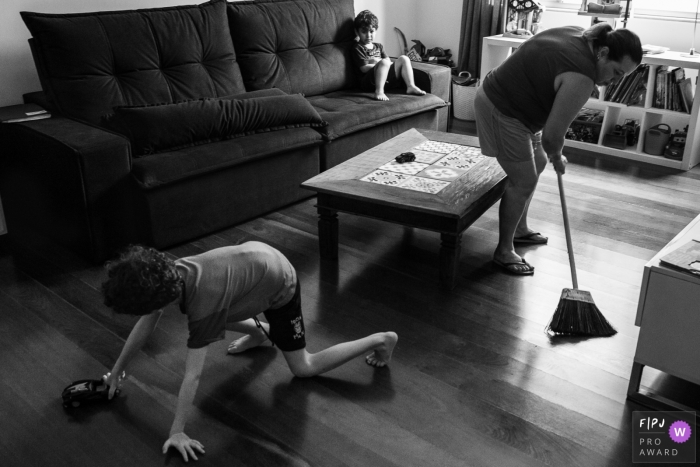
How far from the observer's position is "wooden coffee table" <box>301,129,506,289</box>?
2.72 metres

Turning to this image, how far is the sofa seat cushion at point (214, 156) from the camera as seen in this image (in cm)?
300

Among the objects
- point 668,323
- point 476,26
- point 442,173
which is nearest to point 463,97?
point 476,26

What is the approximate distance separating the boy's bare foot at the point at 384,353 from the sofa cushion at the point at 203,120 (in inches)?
62.0

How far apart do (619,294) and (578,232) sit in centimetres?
66

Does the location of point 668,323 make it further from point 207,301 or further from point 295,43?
point 295,43

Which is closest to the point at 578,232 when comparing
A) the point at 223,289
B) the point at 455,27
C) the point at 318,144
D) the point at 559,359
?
the point at 559,359

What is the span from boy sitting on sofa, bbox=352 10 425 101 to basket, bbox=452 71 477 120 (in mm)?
897

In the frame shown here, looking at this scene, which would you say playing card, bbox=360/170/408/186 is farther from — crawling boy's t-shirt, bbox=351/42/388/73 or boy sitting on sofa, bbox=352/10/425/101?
crawling boy's t-shirt, bbox=351/42/388/73

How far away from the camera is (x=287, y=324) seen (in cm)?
208

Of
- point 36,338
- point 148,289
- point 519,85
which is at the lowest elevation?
point 36,338

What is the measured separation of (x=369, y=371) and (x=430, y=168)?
4.00 ft

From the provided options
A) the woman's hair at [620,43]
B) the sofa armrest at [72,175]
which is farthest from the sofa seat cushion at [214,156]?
the woman's hair at [620,43]

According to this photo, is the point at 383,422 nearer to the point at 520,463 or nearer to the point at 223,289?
the point at 520,463

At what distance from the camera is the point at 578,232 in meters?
3.38
